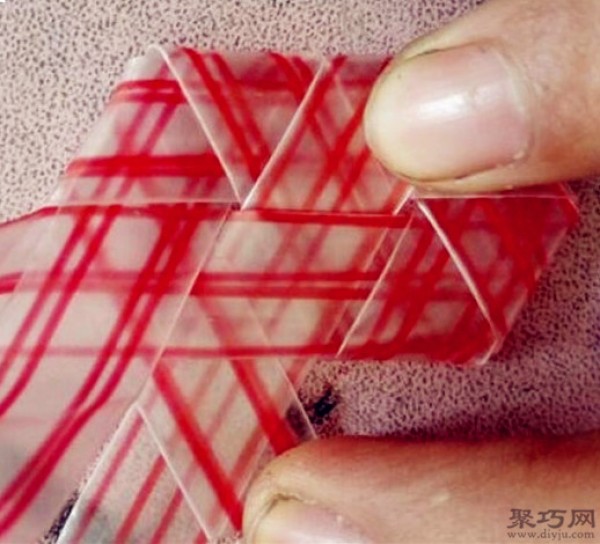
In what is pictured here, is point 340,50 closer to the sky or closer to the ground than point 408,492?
closer to the sky

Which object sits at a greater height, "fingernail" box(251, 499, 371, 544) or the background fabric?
the background fabric

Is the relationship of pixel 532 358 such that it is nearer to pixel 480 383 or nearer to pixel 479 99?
pixel 480 383

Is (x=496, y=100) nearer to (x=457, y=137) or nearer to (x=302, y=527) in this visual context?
(x=457, y=137)

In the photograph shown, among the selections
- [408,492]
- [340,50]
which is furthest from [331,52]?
[408,492]

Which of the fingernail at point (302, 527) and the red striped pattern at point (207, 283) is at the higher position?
the red striped pattern at point (207, 283)

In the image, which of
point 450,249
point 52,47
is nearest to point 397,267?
point 450,249
